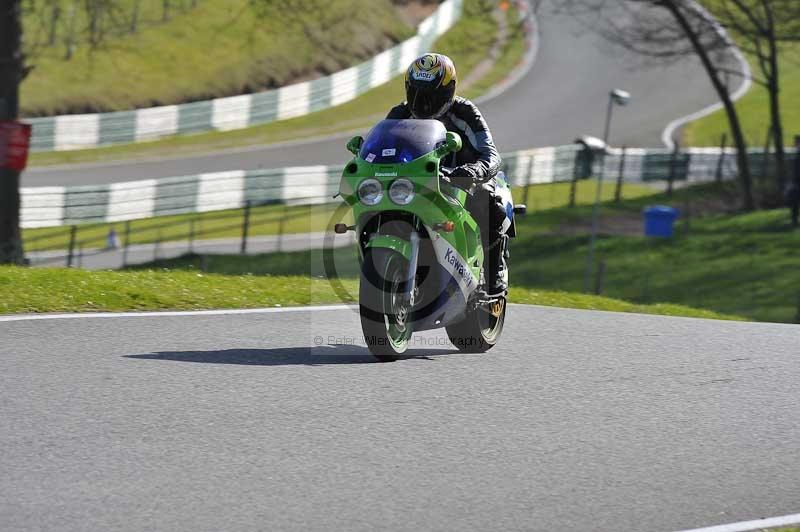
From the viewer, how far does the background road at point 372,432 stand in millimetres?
5363

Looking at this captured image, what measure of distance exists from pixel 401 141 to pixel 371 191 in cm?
36

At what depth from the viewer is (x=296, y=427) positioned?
21.5ft

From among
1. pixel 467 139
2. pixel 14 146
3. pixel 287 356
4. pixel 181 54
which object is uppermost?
pixel 181 54

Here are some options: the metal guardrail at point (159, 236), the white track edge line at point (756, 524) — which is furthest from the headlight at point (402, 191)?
the metal guardrail at point (159, 236)

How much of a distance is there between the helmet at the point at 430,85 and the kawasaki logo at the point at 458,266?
0.94 meters

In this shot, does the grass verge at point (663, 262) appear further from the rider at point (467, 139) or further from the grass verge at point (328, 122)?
the rider at point (467, 139)

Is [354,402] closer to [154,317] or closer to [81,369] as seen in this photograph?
[81,369]

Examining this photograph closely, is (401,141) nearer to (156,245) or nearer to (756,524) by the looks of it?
(756,524)

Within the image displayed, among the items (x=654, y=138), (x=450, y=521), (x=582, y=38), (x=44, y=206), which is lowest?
(x=450, y=521)

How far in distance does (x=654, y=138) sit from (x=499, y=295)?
37.4 metres

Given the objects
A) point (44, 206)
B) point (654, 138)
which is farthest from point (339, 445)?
point (654, 138)

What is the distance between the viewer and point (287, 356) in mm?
8461

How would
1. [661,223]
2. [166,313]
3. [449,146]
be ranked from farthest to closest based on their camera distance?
1. [661,223]
2. [166,313]
3. [449,146]

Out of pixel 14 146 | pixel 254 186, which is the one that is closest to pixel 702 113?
pixel 254 186
